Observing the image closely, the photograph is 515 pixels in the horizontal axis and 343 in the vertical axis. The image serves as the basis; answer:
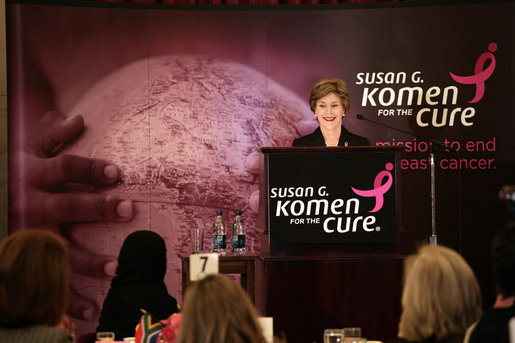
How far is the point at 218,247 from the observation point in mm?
4844

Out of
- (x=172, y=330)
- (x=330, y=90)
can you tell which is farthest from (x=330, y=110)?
(x=172, y=330)

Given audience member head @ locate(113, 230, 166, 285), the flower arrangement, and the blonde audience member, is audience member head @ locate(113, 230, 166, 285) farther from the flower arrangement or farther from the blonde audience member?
the blonde audience member

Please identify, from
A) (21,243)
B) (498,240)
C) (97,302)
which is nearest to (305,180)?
(498,240)

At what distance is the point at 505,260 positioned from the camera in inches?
94.6

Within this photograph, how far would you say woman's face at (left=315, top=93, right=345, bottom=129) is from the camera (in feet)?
19.0

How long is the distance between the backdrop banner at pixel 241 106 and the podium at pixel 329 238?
8.04ft

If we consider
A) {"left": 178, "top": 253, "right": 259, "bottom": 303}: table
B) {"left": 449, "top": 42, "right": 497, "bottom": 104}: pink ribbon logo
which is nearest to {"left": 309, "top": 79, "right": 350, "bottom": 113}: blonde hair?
{"left": 449, "top": 42, "right": 497, "bottom": 104}: pink ribbon logo

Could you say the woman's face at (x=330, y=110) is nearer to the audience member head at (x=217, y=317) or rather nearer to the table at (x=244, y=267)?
the table at (x=244, y=267)

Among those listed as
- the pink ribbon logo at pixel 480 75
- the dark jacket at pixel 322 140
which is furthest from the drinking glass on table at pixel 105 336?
the pink ribbon logo at pixel 480 75

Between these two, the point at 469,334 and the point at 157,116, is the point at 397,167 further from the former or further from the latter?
the point at 157,116

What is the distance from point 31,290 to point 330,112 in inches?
150

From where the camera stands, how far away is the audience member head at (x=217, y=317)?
6.55 feet

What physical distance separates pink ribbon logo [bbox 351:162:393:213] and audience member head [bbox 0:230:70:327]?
7.54ft

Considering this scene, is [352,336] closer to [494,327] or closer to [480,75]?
[494,327]
